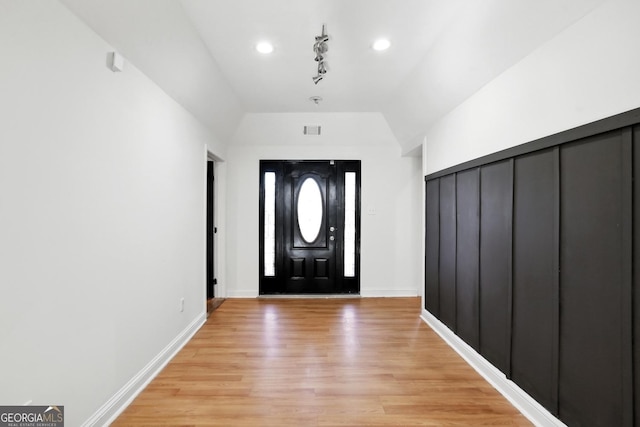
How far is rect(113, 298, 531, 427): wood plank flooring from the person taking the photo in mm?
1866

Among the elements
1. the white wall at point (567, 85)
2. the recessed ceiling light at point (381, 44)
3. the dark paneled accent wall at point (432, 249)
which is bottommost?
the dark paneled accent wall at point (432, 249)

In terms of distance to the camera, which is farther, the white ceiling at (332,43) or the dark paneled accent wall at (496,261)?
the dark paneled accent wall at (496,261)

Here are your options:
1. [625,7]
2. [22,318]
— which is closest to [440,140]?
[625,7]

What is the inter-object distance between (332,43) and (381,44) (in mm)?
436

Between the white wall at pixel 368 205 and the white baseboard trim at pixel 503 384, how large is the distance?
1547mm

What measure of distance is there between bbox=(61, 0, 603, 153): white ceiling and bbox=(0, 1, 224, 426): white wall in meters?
0.27

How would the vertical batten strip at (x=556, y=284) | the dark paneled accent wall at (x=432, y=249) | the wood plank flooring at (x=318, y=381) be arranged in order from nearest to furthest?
the vertical batten strip at (x=556, y=284), the wood plank flooring at (x=318, y=381), the dark paneled accent wall at (x=432, y=249)

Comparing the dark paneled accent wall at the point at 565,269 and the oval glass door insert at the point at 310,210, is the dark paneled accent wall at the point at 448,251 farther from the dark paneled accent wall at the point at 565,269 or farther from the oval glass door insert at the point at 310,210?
the oval glass door insert at the point at 310,210

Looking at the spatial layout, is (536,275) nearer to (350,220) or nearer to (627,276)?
(627,276)

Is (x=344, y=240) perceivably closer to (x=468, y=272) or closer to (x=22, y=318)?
(x=468, y=272)

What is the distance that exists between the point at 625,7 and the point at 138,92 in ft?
9.38

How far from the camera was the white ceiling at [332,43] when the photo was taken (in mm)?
1715

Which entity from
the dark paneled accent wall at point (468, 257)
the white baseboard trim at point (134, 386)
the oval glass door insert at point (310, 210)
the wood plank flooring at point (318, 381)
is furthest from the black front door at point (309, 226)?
the dark paneled accent wall at point (468, 257)

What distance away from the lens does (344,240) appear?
4668mm
